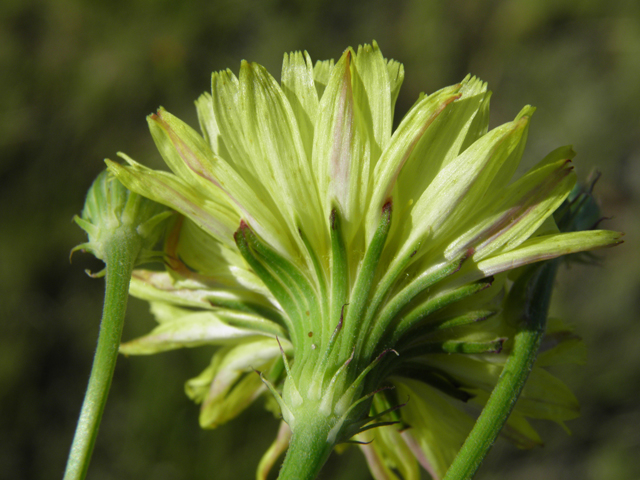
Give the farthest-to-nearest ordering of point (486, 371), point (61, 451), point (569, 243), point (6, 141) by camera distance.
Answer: point (6, 141) → point (61, 451) → point (486, 371) → point (569, 243)

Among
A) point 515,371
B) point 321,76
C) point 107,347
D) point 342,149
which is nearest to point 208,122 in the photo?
point 321,76

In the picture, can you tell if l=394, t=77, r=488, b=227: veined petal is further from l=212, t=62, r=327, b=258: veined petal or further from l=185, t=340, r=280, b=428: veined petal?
l=185, t=340, r=280, b=428: veined petal

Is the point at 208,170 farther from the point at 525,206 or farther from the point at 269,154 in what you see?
the point at 525,206

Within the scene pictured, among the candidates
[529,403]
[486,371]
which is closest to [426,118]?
[486,371]

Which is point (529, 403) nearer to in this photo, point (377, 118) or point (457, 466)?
point (457, 466)

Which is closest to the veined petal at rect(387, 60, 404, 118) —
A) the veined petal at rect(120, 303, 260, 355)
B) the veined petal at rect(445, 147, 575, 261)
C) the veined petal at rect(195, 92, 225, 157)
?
the veined petal at rect(445, 147, 575, 261)

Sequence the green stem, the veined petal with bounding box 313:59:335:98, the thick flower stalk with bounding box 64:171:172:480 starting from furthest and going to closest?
the veined petal with bounding box 313:59:335:98 < the thick flower stalk with bounding box 64:171:172:480 < the green stem

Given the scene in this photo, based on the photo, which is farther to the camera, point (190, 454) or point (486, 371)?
point (190, 454)
